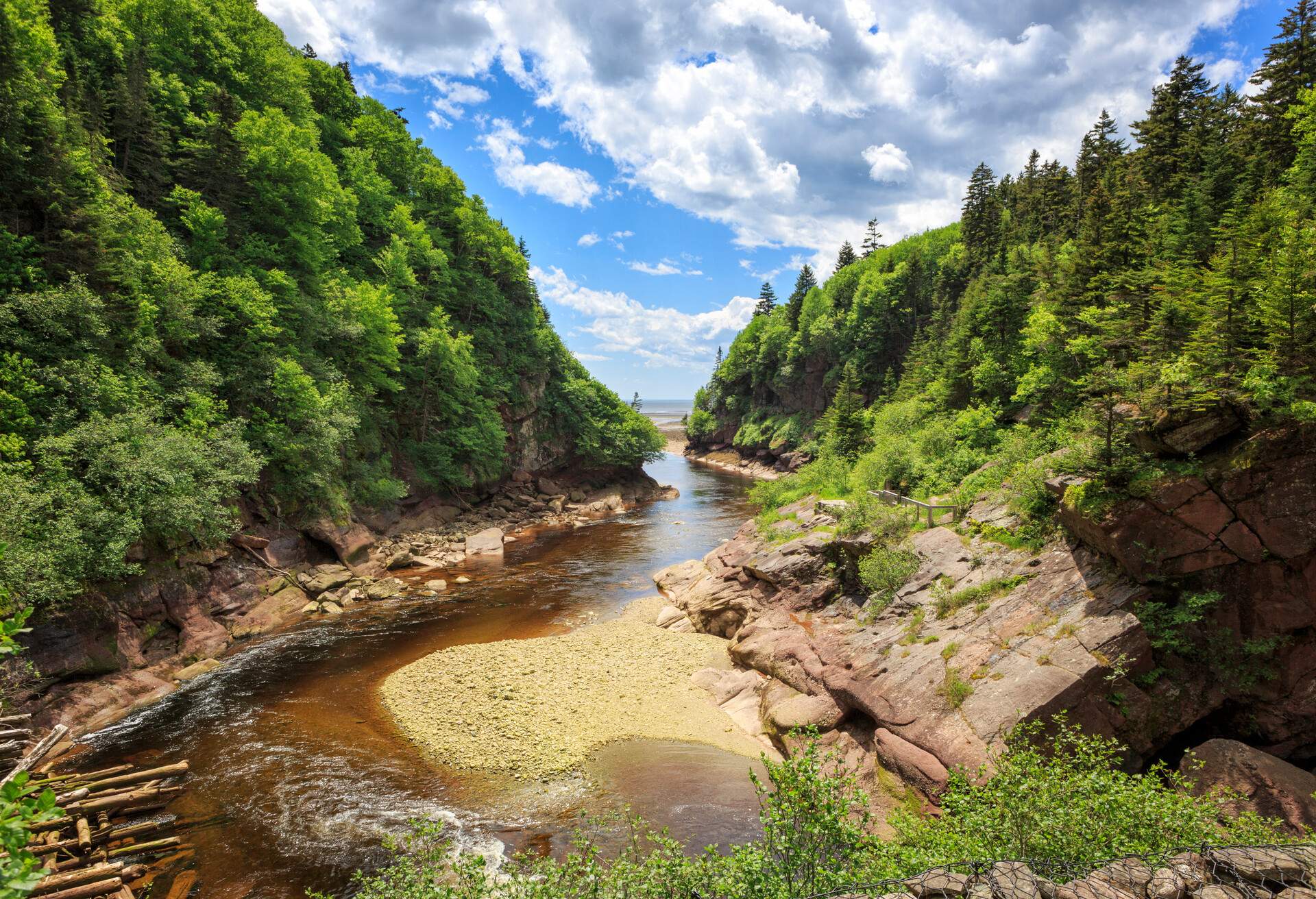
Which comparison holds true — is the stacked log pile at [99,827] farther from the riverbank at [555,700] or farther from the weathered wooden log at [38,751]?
the riverbank at [555,700]

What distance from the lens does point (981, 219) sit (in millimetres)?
58562

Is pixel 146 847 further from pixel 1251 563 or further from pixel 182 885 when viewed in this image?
pixel 1251 563

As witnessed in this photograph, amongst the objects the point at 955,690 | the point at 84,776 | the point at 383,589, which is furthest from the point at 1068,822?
the point at 383,589

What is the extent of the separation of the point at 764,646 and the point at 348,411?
2335 cm

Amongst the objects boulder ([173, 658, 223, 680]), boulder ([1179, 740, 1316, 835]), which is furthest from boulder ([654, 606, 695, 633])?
boulder ([173, 658, 223, 680])

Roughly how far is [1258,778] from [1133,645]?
2394 millimetres

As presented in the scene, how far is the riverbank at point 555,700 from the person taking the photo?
1362cm

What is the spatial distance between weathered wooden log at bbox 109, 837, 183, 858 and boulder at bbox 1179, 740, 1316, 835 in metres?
16.8

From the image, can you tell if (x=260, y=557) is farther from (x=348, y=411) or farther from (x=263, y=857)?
(x=263, y=857)

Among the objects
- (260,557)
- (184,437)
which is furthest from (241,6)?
(260,557)

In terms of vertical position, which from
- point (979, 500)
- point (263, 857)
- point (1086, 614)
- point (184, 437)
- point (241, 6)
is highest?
point (241, 6)

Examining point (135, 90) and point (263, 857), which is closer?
point (263, 857)

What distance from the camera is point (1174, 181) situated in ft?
93.0

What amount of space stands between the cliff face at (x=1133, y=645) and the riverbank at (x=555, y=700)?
2996mm
